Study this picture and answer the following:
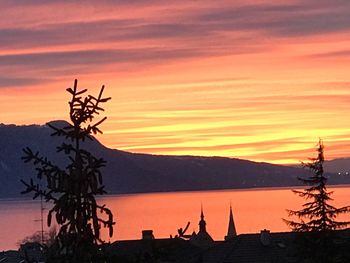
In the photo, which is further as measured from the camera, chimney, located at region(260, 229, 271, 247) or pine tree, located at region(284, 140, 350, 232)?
chimney, located at region(260, 229, 271, 247)

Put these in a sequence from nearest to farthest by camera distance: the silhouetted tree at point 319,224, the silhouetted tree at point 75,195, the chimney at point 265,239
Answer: the silhouetted tree at point 75,195 < the silhouetted tree at point 319,224 < the chimney at point 265,239

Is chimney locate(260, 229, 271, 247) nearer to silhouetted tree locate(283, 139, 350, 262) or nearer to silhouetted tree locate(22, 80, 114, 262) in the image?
silhouetted tree locate(283, 139, 350, 262)

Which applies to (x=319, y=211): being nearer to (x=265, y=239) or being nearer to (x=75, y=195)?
(x=75, y=195)

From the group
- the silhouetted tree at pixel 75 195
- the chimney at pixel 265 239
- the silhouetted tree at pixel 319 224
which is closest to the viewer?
the silhouetted tree at pixel 75 195

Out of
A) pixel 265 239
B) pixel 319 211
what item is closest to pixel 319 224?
pixel 319 211

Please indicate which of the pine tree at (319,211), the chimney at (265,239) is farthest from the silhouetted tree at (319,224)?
the chimney at (265,239)

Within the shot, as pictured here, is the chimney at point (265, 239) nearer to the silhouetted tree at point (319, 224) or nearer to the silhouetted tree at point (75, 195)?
the silhouetted tree at point (319, 224)

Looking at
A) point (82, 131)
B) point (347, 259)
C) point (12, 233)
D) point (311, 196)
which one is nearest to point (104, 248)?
point (82, 131)

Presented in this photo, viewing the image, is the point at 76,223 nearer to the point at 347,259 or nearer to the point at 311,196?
the point at 347,259

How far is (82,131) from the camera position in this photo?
12.7m

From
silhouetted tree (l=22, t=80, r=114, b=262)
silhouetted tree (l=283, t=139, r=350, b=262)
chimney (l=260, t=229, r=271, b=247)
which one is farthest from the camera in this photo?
chimney (l=260, t=229, r=271, b=247)

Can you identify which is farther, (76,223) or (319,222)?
(319,222)

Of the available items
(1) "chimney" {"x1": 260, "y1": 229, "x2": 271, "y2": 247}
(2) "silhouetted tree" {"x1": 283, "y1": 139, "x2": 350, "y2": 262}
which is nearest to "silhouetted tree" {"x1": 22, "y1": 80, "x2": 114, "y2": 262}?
(2) "silhouetted tree" {"x1": 283, "y1": 139, "x2": 350, "y2": 262}

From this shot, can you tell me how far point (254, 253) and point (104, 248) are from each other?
1713 inches
